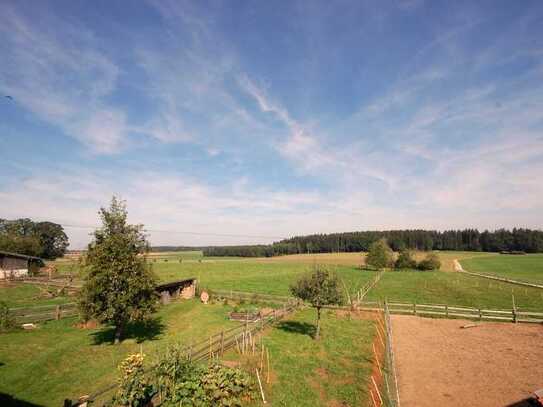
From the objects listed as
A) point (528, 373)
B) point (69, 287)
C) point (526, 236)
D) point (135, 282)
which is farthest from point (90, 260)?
point (526, 236)

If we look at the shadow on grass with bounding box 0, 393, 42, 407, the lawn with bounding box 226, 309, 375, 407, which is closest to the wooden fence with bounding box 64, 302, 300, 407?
the lawn with bounding box 226, 309, 375, 407

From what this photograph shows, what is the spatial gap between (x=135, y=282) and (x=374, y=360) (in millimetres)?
15944

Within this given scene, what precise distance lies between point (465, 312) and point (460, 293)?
47.5 ft

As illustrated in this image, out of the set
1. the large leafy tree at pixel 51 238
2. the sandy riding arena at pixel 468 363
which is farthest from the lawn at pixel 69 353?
the large leafy tree at pixel 51 238

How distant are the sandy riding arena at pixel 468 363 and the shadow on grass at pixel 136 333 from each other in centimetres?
1754

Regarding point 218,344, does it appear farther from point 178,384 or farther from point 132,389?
point 132,389

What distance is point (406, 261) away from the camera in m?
83.0

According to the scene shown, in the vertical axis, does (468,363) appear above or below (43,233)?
below

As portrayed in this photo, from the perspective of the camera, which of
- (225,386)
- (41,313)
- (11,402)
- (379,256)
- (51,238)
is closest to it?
(11,402)

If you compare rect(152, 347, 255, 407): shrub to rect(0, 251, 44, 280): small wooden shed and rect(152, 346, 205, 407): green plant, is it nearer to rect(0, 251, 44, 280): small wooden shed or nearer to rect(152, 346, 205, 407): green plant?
rect(152, 346, 205, 407): green plant

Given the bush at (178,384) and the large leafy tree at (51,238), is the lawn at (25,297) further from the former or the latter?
the large leafy tree at (51,238)

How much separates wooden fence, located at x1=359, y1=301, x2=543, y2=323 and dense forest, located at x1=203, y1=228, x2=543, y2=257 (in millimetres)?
116636

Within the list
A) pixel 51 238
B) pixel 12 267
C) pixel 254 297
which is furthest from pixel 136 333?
pixel 51 238

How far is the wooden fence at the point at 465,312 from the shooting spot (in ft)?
92.0
